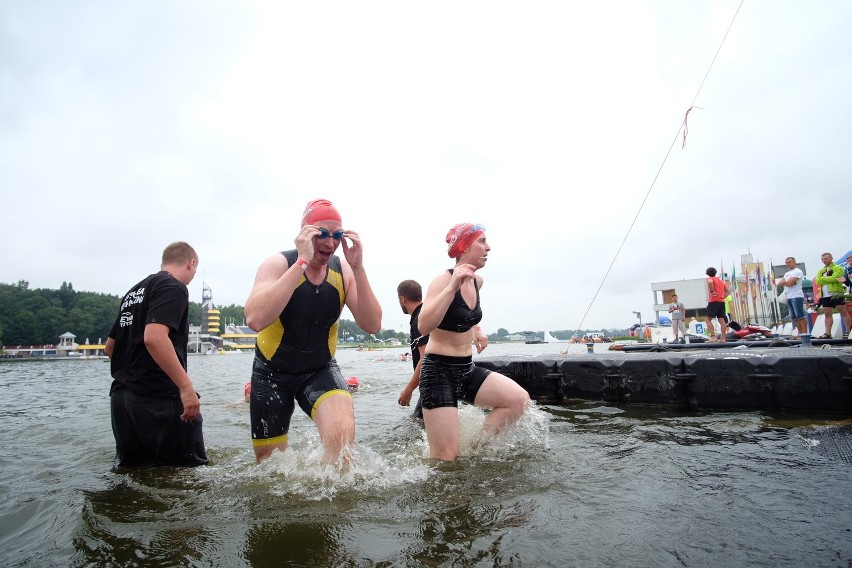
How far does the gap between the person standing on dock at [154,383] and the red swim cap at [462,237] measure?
2.32m

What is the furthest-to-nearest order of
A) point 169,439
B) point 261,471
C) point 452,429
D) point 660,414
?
point 660,414
point 452,429
point 169,439
point 261,471

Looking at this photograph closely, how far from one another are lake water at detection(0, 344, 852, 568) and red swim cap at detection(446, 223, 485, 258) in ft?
5.71

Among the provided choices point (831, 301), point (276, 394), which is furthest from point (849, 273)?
point (276, 394)

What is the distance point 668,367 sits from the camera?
20.1 feet

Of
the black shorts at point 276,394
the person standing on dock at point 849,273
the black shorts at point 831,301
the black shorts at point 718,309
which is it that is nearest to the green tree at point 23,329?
the black shorts at point 276,394

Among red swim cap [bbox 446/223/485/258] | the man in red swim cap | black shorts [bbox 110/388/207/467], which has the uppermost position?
red swim cap [bbox 446/223/485/258]

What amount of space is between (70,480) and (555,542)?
12.5 feet

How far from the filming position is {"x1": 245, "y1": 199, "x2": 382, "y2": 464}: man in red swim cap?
3.07m

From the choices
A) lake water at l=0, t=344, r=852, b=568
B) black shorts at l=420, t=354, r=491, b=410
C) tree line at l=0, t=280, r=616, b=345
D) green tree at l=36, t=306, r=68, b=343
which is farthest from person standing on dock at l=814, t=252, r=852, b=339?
green tree at l=36, t=306, r=68, b=343

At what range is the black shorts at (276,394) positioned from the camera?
127 inches

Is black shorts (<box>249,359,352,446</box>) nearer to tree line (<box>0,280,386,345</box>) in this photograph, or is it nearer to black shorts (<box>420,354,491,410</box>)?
black shorts (<box>420,354,491,410</box>)

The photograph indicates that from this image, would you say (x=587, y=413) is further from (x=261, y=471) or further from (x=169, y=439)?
(x=169, y=439)

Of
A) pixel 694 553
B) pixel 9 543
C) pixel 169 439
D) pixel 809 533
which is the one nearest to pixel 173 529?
pixel 9 543

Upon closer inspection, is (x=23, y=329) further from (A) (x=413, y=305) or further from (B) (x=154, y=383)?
(B) (x=154, y=383)
